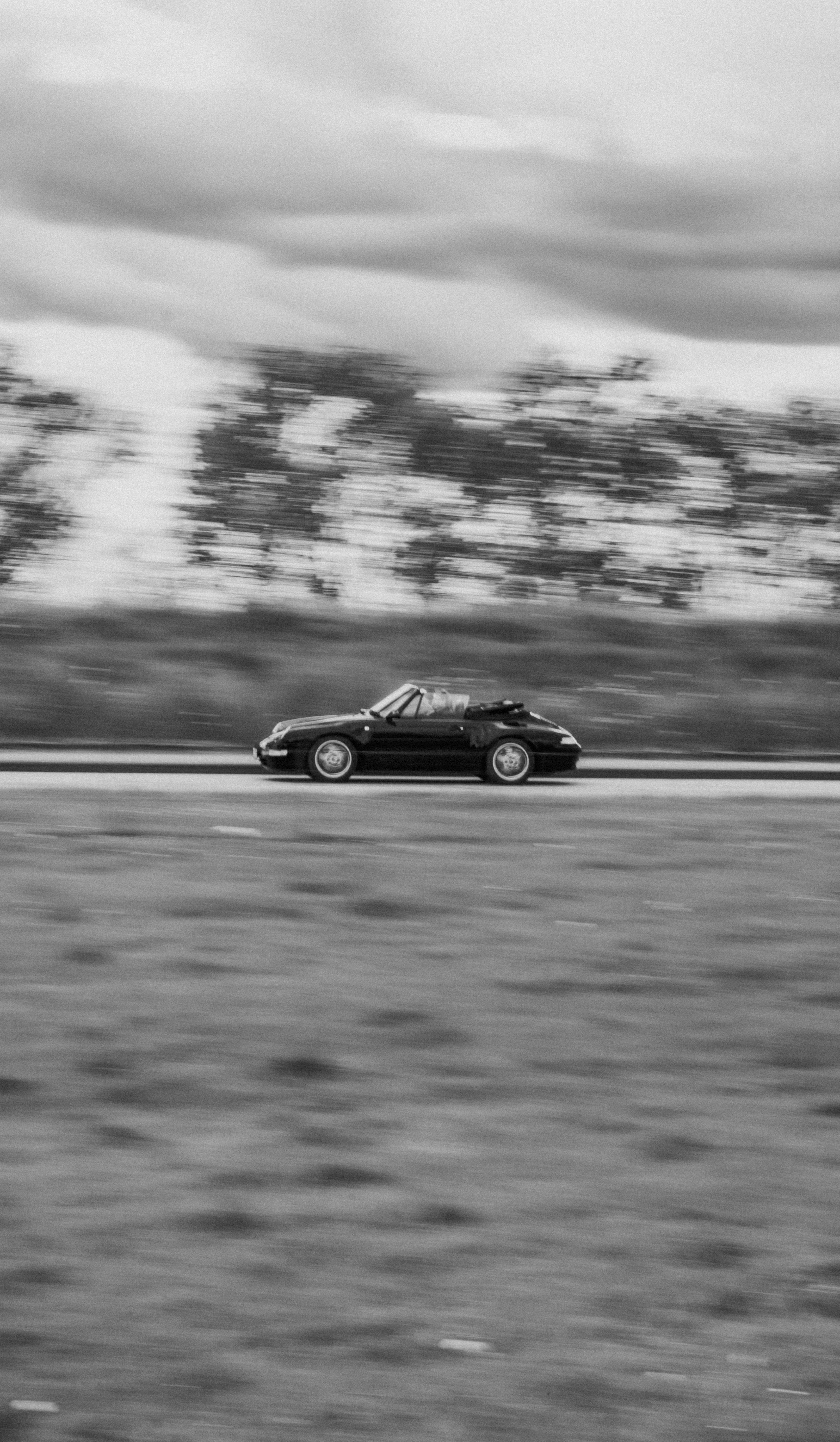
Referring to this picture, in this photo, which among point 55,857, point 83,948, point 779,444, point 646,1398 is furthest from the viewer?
point 779,444

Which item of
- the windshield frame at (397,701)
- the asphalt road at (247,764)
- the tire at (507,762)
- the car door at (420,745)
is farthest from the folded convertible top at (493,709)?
the asphalt road at (247,764)

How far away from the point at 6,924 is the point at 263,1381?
449 centimetres

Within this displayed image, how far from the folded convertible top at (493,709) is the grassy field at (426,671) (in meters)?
6.10

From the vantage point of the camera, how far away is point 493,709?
1731 centimetres

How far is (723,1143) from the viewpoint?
5195 millimetres

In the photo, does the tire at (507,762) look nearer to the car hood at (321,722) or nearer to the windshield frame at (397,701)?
the windshield frame at (397,701)

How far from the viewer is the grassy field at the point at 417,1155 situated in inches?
146

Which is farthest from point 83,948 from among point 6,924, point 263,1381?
point 263,1381

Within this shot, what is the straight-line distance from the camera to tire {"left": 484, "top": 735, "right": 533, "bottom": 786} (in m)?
17.1

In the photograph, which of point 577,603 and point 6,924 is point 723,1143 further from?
point 577,603

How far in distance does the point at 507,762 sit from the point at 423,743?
3.07 feet

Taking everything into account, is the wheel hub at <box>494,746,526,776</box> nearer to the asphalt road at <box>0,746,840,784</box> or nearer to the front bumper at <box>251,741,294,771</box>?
the asphalt road at <box>0,746,840,784</box>

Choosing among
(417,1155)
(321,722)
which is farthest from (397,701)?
(417,1155)

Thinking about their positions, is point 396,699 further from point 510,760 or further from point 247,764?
point 247,764
